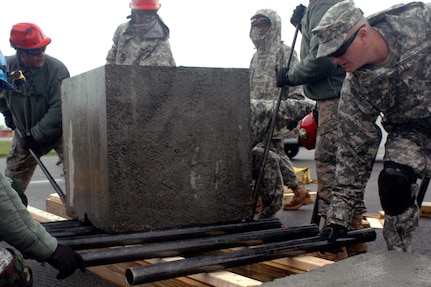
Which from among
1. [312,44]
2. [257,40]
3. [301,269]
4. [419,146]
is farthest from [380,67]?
[257,40]

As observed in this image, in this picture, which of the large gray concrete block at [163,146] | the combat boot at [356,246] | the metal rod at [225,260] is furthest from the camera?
the combat boot at [356,246]

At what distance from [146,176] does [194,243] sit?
572mm

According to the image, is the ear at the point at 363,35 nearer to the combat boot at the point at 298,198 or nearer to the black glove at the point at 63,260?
the black glove at the point at 63,260

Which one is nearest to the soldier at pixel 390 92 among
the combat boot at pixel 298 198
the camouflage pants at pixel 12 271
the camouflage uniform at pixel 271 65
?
the camouflage pants at pixel 12 271

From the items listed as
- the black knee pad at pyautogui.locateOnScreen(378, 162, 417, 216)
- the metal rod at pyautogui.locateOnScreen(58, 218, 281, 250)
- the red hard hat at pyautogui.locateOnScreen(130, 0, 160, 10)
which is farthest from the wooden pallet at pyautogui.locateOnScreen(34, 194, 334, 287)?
the red hard hat at pyautogui.locateOnScreen(130, 0, 160, 10)

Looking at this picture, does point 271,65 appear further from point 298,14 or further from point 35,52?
point 35,52

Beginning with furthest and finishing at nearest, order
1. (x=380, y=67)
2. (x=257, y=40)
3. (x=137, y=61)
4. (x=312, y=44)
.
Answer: (x=137, y=61) < (x=257, y=40) < (x=312, y=44) < (x=380, y=67)

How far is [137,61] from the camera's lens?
5629 mm

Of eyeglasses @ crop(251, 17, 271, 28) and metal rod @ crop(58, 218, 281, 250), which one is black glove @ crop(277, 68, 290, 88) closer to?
metal rod @ crop(58, 218, 281, 250)

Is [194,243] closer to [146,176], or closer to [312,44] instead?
[146,176]

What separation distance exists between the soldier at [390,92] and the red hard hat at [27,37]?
2.68m

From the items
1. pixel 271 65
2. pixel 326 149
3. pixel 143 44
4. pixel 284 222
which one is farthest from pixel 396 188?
pixel 143 44

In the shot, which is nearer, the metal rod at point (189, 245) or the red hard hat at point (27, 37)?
the metal rod at point (189, 245)

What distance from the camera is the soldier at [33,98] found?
444cm
